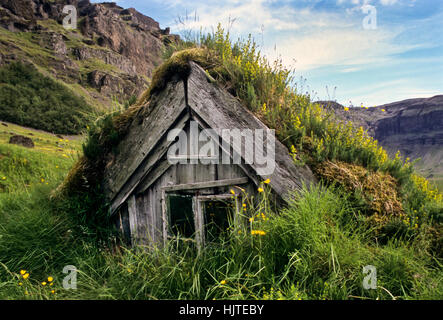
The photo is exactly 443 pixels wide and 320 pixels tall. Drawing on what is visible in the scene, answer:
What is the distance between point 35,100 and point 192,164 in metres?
95.2

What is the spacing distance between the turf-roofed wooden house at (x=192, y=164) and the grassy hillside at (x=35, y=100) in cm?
6185

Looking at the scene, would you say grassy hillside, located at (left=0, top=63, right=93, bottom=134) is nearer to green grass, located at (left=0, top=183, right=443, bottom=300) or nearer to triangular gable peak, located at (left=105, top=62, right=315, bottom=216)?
triangular gable peak, located at (left=105, top=62, right=315, bottom=216)

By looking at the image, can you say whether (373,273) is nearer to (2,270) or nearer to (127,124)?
(127,124)

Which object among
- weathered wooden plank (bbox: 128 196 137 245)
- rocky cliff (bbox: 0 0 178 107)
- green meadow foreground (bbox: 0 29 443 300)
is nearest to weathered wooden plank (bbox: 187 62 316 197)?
green meadow foreground (bbox: 0 29 443 300)

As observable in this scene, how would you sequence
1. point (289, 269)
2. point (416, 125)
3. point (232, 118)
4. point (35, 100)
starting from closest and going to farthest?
point (289, 269)
point (232, 118)
point (35, 100)
point (416, 125)

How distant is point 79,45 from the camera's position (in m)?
134

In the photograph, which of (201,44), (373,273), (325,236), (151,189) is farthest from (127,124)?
(373,273)

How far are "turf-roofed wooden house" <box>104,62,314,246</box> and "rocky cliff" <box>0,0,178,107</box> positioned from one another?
285 ft

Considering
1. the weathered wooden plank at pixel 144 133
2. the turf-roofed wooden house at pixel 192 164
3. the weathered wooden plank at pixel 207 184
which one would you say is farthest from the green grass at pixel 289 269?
the weathered wooden plank at pixel 144 133

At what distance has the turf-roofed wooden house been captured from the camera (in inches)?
140

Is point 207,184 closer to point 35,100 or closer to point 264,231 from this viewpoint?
point 264,231

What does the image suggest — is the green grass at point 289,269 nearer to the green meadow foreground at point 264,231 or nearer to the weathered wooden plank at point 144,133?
the green meadow foreground at point 264,231

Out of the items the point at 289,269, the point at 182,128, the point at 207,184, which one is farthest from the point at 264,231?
the point at 182,128
